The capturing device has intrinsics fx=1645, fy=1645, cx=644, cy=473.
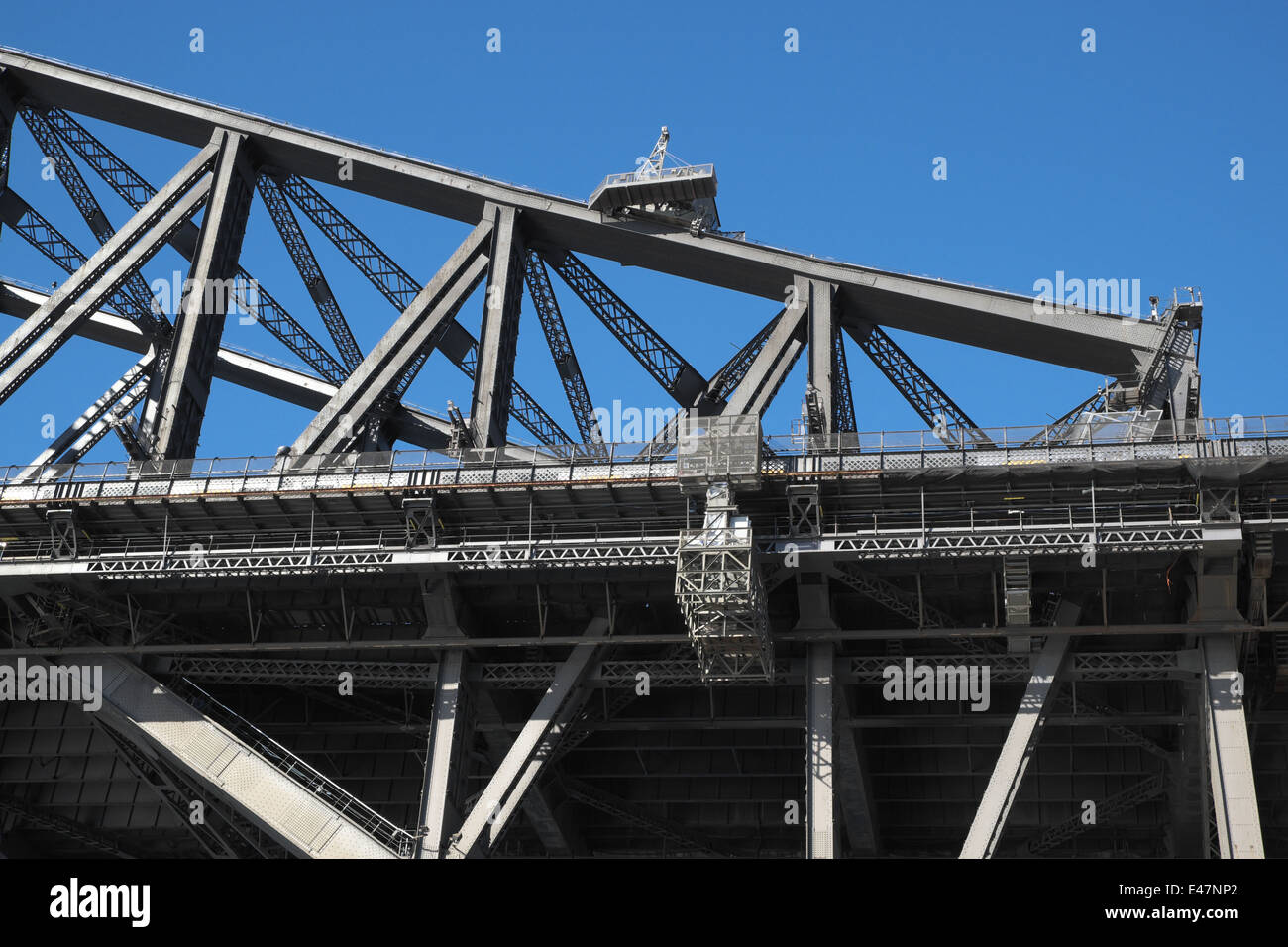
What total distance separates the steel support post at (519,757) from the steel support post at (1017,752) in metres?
9.74

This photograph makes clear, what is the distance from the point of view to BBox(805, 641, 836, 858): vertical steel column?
119 feet

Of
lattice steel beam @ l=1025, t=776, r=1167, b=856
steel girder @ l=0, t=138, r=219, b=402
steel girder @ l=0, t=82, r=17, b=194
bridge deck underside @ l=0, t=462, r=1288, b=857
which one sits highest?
steel girder @ l=0, t=82, r=17, b=194

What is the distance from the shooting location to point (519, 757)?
3794cm

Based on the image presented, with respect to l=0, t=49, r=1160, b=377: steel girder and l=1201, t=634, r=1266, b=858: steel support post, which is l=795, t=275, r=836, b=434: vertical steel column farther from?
l=1201, t=634, r=1266, b=858: steel support post

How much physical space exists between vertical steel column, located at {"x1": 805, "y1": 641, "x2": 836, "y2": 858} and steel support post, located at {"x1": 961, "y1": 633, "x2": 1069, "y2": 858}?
3.03 meters

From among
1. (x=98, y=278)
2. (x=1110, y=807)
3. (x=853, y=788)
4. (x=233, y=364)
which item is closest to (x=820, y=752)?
(x=853, y=788)

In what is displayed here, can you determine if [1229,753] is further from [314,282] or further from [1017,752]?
[314,282]

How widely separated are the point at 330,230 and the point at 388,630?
13260 millimetres

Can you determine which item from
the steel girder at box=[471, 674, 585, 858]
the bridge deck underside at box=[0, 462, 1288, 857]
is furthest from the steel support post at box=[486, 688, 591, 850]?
the bridge deck underside at box=[0, 462, 1288, 857]

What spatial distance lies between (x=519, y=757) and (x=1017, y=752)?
36.8ft

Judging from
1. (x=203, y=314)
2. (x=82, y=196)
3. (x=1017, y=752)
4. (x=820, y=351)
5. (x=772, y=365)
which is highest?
(x=82, y=196)

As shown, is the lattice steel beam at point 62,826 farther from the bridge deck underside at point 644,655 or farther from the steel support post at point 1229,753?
the steel support post at point 1229,753

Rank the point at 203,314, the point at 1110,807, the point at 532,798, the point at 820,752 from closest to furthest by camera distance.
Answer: the point at 820,752, the point at 1110,807, the point at 532,798, the point at 203,314
